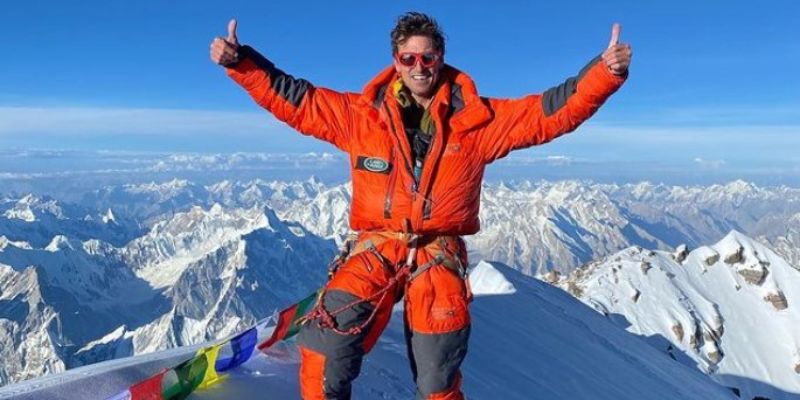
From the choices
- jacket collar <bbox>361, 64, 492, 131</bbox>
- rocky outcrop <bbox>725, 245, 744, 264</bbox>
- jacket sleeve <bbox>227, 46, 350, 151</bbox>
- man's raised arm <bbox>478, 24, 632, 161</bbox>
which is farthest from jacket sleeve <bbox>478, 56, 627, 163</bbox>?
rocky outcrop <bbox>725, 245, 744, 264</bbox>

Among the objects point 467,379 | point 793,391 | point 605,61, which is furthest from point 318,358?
point 793,391

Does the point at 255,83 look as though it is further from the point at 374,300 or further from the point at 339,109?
the point at 374,300

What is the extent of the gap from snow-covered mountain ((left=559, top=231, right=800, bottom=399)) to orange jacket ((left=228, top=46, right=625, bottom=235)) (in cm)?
5823

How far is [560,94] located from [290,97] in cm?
298

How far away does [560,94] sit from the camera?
6949 mm

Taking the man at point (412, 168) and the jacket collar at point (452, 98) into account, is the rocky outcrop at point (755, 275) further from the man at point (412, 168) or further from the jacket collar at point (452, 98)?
the jacket collar at point (452, 98)

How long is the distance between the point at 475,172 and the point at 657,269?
3370 inches

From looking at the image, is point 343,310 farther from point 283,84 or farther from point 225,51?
point 225,51

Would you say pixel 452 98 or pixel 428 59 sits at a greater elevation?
pixel 428 59

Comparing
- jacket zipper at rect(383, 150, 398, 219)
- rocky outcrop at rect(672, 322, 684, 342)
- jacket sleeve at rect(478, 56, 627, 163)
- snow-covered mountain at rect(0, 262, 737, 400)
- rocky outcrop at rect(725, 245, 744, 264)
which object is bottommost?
rocky outcrop at rect(672, 322, 684, 342)

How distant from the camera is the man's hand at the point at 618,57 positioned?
6458 millimetres

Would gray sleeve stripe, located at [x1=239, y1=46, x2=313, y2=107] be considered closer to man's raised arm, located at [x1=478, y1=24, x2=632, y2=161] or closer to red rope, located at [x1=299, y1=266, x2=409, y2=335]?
man's raised arm, located at [x1=478, y1=24, x2=632, y2=161]

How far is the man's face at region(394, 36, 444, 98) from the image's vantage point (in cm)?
696

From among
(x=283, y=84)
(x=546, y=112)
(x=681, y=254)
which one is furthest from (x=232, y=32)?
(x=681, y=254)
